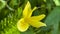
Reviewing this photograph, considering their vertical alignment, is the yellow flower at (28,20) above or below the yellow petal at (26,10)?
below

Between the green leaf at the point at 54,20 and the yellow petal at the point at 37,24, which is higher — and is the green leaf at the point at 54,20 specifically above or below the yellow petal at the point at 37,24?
above

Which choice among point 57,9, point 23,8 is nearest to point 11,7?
point 23,8

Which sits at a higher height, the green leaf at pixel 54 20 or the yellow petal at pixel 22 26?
the green leaf at pixel 54 20

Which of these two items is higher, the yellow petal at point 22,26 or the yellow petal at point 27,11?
the yellow petal at point 27,11

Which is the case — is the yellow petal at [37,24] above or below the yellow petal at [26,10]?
below

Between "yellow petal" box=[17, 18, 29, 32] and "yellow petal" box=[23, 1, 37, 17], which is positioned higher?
"yellow petal" box=[23, 1, 37, 17]

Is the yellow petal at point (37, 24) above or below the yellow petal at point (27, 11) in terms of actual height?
below
